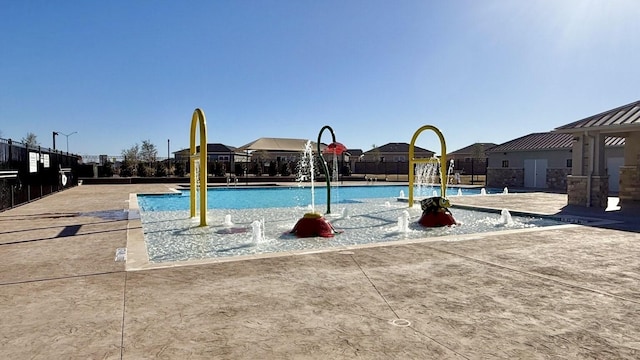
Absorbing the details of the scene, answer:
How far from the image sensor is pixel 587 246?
25.3 ft

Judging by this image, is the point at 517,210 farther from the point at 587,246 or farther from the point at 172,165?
the point at 172,165

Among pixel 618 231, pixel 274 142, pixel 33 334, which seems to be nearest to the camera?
pixel 33 334

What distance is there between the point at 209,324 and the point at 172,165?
3641 centimetres

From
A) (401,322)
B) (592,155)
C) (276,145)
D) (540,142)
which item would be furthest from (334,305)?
(276,145)

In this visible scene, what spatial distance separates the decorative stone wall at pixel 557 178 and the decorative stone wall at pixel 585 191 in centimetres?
1047

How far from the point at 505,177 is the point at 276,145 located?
39.5 m

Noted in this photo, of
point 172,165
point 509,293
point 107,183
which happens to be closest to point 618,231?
point 509,293

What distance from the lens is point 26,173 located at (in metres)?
15.3

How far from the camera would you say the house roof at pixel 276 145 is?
60.4 metres

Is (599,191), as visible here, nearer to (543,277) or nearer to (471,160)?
(543,277)

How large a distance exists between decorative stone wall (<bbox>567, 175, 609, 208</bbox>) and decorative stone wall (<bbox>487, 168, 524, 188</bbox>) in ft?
41.9

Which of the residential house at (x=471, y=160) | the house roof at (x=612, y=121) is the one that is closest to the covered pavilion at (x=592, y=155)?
the house roof at (x=612, y=121)

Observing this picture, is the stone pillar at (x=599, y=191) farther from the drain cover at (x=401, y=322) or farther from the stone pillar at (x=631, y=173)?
the drain cover at (x=401, y=322)

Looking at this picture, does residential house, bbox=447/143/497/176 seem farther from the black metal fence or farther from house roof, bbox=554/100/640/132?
the black metal fence
